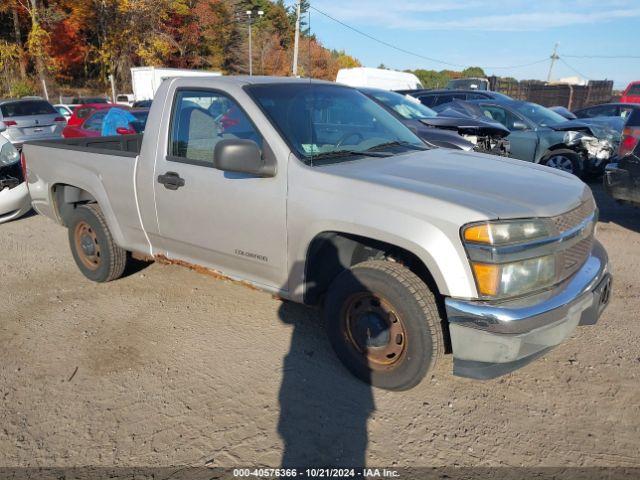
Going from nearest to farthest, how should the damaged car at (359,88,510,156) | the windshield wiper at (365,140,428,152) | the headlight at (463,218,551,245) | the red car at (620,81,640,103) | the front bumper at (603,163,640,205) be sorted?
1. the headlight at (463,218,551,245)
2. the windshield wiper at (365,140,428,152)
3. the front bumper at (603,163,640,205)
4. the damaged car at (359,88,510,156)
5. the red car at (620,81,640,103)

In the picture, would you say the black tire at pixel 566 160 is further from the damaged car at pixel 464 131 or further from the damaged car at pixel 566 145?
the damaged car at pixel 464 131

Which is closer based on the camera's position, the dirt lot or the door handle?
the dirt lot

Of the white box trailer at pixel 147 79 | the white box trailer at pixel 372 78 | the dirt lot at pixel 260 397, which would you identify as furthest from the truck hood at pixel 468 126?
the white box trailer at pixel 147 79

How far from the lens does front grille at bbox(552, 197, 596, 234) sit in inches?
108

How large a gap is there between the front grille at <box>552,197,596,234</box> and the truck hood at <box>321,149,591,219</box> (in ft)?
0.11

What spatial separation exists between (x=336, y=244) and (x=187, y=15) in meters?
41.7

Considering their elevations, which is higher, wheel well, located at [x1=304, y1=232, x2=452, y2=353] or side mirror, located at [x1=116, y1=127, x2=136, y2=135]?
wheel well, located at [x1=304, y1=232, x2=452, y2=353]

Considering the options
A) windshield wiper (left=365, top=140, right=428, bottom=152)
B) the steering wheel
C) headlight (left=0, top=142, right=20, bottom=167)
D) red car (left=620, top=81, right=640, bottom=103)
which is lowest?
headlight (left=0, top=142, right=20, bottom=167)

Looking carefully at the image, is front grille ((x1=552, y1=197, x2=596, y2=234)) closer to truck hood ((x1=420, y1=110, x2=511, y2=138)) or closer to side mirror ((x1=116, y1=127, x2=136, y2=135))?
truck hood ((x1=420, y1=110, x2=511, y2=138))

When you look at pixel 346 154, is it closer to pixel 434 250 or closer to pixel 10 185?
pixel 434 250

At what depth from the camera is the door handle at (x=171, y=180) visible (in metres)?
3.70

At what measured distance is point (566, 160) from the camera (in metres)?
9.35

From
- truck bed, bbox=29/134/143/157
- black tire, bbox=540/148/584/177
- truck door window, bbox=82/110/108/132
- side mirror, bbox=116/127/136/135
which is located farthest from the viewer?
truck door window, bbox=82/110/108/132

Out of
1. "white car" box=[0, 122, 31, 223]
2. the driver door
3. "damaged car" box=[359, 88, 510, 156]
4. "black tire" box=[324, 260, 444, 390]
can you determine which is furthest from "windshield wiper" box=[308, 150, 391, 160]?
"white car" box=[0, 122, 31, 223]
